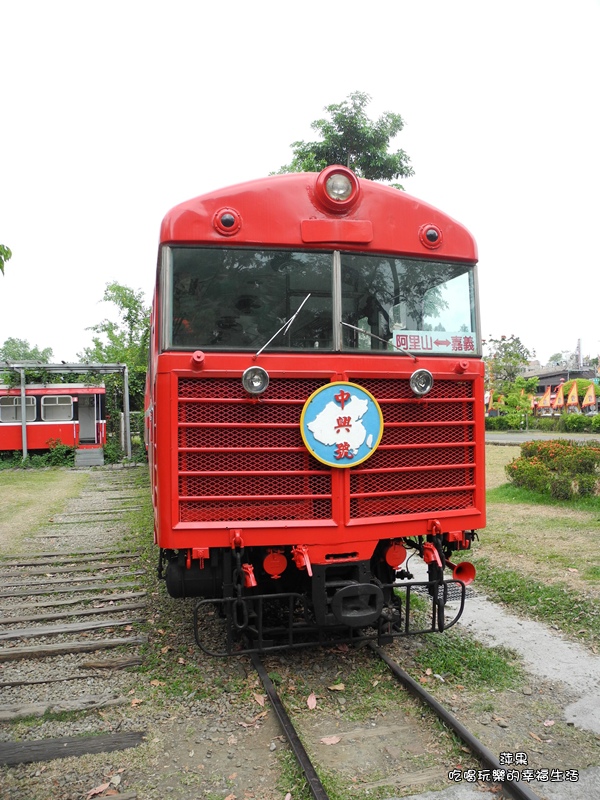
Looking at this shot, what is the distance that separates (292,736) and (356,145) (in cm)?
1605

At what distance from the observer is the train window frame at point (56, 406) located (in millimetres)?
20672

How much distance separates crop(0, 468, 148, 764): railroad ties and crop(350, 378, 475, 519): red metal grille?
7.07 feet

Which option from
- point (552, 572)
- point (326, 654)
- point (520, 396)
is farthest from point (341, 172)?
point (520, 396)

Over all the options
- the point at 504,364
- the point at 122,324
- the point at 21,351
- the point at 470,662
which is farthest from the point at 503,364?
the point at 21,351

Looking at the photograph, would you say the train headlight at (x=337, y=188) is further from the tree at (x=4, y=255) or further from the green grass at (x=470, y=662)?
the green grass at (x=470, y=662)

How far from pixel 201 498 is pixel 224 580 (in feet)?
2.02

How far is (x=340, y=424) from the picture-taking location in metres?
4.04

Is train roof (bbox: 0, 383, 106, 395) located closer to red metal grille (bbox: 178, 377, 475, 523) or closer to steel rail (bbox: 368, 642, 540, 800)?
red metal grille (bbox: 178, 377, 475, 523)

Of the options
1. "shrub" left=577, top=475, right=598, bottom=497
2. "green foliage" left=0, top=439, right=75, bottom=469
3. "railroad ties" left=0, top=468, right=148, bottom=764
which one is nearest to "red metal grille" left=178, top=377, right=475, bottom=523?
"railroad ties" left=0, top=468, right=148, bottom=764

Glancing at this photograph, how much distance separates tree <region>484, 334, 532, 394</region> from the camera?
143ft

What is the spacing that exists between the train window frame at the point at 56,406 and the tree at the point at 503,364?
31166 millimetres

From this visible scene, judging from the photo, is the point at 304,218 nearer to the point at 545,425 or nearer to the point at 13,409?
the point at 13,409

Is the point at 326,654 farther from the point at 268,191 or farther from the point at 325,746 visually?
the point at 268,191

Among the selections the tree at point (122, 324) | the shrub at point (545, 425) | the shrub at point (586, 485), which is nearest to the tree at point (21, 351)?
the tree at point (122, 324)
